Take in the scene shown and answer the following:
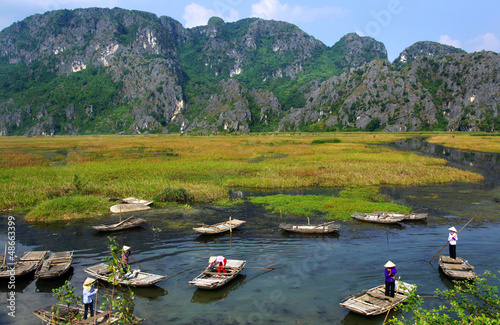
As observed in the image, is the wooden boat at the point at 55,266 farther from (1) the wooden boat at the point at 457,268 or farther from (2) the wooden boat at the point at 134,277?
(1) the wooden boat at the point at 457,268

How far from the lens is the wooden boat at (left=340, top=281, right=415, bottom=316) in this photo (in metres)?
10.7

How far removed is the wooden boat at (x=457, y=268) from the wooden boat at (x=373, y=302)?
281 cm

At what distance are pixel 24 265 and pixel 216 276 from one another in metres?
9.16

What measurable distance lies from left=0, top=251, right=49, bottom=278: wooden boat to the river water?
1.87 feet

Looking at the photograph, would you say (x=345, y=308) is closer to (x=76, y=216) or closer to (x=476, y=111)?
(x=76, y=216)

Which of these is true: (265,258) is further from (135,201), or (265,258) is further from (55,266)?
(135,201)

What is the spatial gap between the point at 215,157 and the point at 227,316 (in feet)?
145

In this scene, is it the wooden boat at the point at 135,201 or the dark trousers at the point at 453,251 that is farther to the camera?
the wooden boat at the point at 135,201

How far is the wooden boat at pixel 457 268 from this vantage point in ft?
43.2

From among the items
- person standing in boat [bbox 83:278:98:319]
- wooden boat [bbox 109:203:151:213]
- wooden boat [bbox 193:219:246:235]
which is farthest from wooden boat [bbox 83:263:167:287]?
wooden boat [bbox 109:203:151:213]

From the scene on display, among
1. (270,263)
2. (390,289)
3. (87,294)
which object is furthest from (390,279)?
(87,294)

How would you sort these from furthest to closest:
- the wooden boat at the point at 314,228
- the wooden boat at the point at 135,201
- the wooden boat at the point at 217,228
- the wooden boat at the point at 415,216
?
the wooden boat at the point at 135,201 → the wooden boat at the point at 415,216 → the wooden boat at the point at 314,228 → the wooden boat at the point at 217,228

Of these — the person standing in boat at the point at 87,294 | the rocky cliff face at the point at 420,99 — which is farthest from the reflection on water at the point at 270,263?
the rocky cliff face at the point at 420,99

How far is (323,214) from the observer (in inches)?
936
